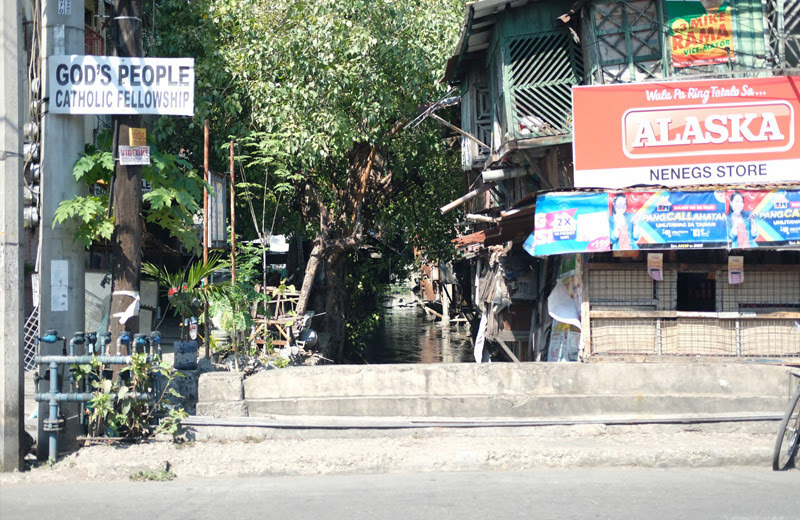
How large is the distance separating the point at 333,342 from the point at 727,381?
12.1 m

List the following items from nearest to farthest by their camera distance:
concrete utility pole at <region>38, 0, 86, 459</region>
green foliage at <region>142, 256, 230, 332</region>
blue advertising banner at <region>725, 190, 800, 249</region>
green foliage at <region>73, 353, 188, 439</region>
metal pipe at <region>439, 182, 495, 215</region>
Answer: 1. green foliage at <region>73, 353, 188, 439</region>
2. concrete utility pole at <region>38, 0, 86, 459</region>
3. green foliage at <region>142, 256, 230, 332</region>
4. blue advertising banner at <region>725, 190, 800, 249</region>
5. metal pipe at <region>439, 182, 495, 215</region>

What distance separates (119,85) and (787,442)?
300 inches

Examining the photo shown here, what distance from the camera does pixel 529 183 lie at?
14.4 m

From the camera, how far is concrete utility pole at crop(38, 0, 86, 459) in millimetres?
7414

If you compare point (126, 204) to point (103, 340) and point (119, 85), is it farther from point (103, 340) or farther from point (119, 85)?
point (103, 340)

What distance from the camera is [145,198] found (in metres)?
8.05

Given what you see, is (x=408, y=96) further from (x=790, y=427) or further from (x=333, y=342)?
(x=790, y=427)

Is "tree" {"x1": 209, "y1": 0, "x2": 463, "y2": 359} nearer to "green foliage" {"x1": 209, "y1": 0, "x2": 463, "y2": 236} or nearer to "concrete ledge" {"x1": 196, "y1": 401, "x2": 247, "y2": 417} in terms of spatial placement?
"green foliage" {"x1": 209, "y1": 0, "x2": 463, "y2": 236}

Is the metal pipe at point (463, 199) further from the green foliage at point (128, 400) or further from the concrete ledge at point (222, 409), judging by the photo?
the green foliage at point (128, 400)

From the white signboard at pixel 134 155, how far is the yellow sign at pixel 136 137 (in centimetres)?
7

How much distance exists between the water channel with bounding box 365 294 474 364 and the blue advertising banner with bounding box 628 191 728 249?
15.4m

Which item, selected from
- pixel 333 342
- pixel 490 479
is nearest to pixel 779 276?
pixel 490 479

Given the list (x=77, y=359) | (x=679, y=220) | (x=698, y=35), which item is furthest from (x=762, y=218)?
(x=77, y=359)

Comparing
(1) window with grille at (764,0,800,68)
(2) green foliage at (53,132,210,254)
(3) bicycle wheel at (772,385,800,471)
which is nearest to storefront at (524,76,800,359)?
(1) window with grille at (764,0,800,68)
